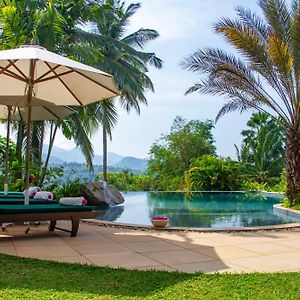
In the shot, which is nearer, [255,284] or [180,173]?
[255,284]

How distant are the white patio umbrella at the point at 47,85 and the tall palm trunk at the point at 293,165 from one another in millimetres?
5610

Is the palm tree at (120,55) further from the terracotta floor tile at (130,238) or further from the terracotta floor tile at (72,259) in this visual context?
the terracotta floor tile at (72,259)

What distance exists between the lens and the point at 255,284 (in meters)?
3.61

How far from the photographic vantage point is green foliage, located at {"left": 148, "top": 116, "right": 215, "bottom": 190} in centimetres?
2520

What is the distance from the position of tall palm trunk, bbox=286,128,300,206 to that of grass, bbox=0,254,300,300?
683 cm

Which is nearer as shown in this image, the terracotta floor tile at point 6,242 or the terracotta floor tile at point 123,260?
the terracotta floor tile at point 123,260

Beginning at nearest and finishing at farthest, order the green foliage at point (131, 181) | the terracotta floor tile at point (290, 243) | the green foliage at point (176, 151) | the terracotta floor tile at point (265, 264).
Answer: the terracotta floor tile at point (265, 264) < the terracotta floor tile at point (290, 243) < the green foliage at point (131, 181) < the green foliage at point (176, 151)

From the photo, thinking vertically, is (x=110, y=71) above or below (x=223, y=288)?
above

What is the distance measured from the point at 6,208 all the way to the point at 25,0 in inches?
334

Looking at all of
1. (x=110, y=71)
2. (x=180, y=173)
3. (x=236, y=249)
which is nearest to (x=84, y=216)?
(x=236, y=249)

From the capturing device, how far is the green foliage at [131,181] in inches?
910

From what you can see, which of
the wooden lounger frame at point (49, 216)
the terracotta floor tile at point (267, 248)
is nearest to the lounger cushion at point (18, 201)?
the wooden lounger frame at point (49, 216)

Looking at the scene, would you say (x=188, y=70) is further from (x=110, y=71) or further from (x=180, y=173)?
(x=180, y=173)

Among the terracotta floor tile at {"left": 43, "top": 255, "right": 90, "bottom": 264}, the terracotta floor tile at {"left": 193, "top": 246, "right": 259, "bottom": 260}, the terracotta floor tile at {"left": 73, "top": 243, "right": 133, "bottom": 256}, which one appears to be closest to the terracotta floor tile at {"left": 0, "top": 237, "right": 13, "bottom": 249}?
the terracotta floor tile at {"left": 73, "top": 243, "right": 133, "bottom": 256}
